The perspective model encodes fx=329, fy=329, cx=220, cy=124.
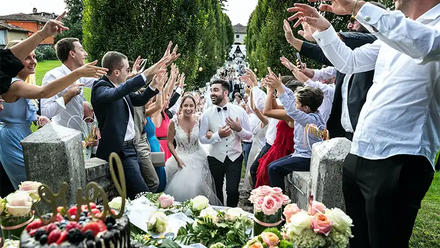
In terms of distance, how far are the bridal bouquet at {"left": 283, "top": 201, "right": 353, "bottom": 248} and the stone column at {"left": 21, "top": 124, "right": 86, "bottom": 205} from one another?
2.14 metres

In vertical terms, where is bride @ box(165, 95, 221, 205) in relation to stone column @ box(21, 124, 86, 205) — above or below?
below

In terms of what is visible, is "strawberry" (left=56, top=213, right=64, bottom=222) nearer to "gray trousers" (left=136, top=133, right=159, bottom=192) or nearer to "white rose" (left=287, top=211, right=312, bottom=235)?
"white rose" (left=287, top=211, right=312, bottom=235)

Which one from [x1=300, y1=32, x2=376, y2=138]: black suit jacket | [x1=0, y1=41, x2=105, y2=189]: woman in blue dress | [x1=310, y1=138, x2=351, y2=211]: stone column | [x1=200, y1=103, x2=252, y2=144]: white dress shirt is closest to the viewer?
[x1=300, y1=32, x2=376, y2=138]: black suit jacket

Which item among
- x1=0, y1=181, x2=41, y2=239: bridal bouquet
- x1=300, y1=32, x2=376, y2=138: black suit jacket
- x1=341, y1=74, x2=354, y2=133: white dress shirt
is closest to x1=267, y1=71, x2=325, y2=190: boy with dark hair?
x1=300, y1=32, x2=376, y2=138: black suit jacket

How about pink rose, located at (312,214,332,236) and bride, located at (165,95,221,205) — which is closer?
pink rose, located at (312,214,332,236)

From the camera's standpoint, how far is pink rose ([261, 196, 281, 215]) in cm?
212

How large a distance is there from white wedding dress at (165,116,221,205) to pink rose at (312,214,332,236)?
3.23 meters

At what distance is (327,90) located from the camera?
4.50 meters

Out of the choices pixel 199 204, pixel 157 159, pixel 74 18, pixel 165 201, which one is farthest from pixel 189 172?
pixel 74 18

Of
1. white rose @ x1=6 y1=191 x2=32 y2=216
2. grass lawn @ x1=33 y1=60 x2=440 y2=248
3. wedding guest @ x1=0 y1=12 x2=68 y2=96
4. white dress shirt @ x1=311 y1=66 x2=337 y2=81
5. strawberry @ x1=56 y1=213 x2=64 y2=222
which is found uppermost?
wedding guest @ x1=0 y1=12 x2=68 y2=96

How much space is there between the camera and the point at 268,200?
2.17 meters

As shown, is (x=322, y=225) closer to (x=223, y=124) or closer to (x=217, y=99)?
(x=223, y=124)

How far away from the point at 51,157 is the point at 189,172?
230cm

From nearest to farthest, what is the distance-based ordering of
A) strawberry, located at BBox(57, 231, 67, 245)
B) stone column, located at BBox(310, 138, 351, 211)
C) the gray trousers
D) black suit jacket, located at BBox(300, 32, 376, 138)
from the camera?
strawberry, located at BBox(57, 231, 67, 245), black suit jacket, located at BBox(300, 32, 376, 138), stone column, located at BBox(310, 138, 351, 211), the gray trousers
